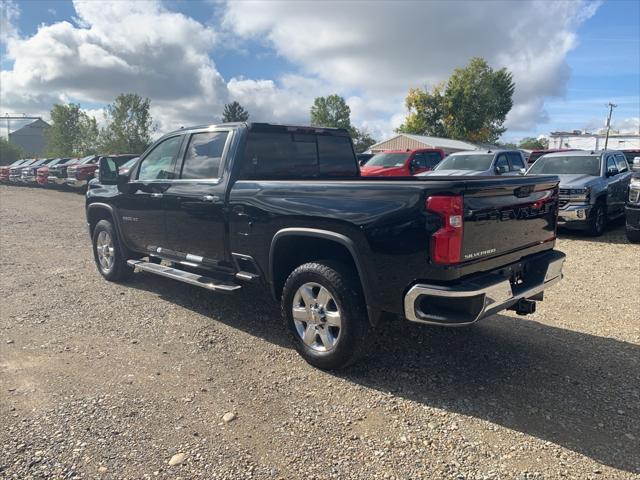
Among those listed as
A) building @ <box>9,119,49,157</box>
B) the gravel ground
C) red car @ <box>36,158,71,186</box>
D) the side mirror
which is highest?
building @ <box>9,119,49,157</box>

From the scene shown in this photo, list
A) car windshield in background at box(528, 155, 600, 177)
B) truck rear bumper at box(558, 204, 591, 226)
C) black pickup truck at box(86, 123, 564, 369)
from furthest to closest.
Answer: car windshield in background at box(528, 155, 600, 177) < truck rear bumper at box(558, 204, 591, 226) < black pickup truck at box(86, 123, 564, 369)

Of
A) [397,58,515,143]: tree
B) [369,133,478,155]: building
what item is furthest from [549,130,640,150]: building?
[369,133,478,155]: building

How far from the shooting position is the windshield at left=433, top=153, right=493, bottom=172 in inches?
463

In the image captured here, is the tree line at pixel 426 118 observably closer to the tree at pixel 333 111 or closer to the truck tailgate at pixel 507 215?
the tree at pixel 333 111

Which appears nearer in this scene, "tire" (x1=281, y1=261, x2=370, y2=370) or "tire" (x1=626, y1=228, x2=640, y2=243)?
"tire" (x1=281, y1=261, x2=370, y2=370)

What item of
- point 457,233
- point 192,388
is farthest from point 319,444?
point 457,233

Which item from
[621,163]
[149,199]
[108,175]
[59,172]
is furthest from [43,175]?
[621,163]

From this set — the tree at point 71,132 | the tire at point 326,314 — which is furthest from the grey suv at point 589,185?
the tree at point 71,132

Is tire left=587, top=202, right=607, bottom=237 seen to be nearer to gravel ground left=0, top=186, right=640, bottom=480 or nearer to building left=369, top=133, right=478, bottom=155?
gravel ground left=0, top=186, right=640, bottom=480

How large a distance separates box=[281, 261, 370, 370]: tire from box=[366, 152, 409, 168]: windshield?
36.0 ft

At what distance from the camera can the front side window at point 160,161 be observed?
5.21 metres

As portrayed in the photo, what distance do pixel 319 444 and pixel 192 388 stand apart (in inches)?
45.7

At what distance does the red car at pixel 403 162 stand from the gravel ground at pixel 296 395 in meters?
8.76

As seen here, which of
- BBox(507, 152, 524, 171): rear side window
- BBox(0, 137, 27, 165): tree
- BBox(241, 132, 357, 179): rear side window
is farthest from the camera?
BBox(0, 137, 27, 165): tree
